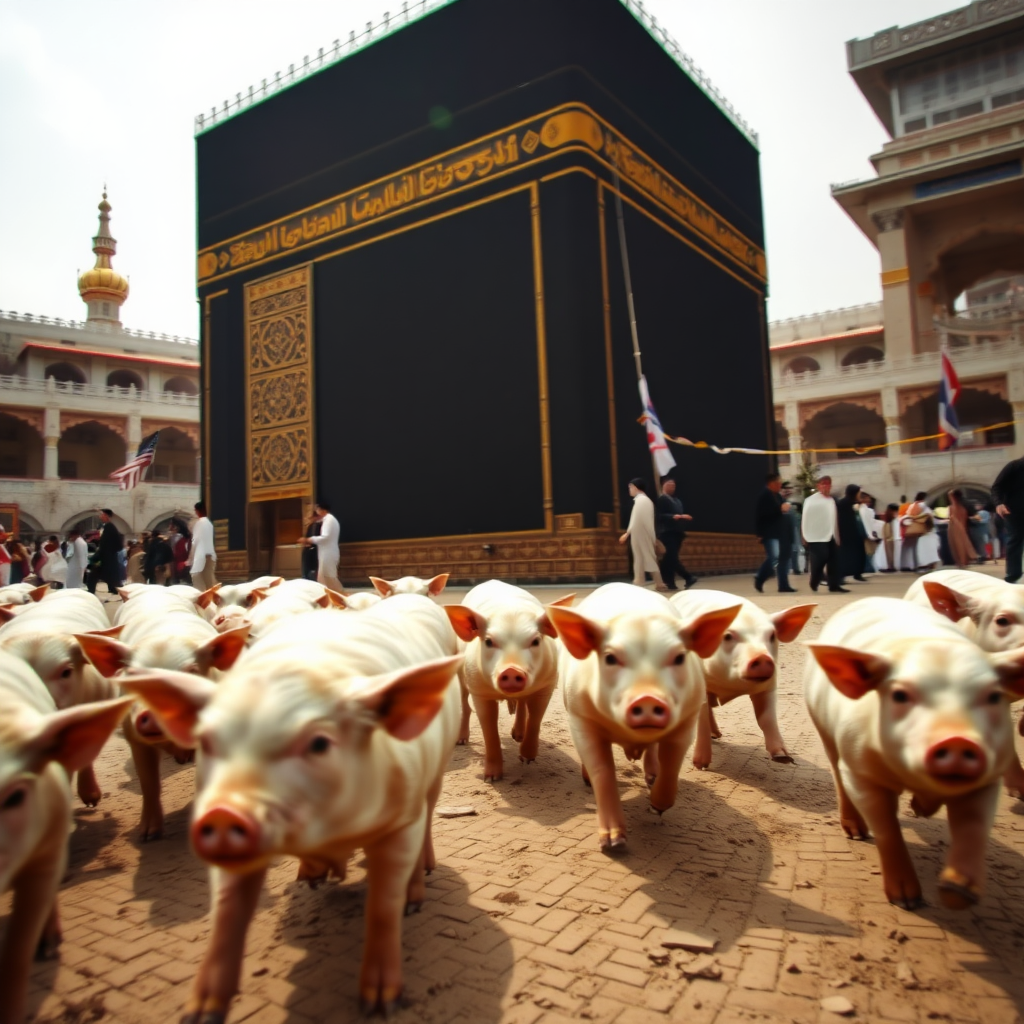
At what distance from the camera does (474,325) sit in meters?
14.8

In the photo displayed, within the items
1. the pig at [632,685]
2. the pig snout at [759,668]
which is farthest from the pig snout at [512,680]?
the pig snout at [759,668]

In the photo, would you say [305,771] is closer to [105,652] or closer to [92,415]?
[105,652]

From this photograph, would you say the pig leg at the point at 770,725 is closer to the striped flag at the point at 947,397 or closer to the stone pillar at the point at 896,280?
the striped flag at the point at 947,397

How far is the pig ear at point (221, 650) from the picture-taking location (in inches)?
124

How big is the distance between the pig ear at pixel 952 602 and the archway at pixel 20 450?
144 feet

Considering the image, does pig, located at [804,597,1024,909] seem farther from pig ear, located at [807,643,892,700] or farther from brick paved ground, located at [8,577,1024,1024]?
brick paved ground, located at [8,577,1024,1024]

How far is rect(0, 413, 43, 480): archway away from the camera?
38.6 meters

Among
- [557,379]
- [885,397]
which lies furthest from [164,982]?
[885,397]

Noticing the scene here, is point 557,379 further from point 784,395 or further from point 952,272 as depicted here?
point 952,272

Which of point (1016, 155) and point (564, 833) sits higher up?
point (1016, 155)

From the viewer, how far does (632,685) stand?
8.95 feet

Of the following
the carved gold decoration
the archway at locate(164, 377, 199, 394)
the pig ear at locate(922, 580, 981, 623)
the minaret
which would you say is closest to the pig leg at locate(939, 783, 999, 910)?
the pig ear at locate(922, 580, 981, 623)

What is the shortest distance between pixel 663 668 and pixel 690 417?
1429cm

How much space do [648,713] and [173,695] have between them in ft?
5.01
